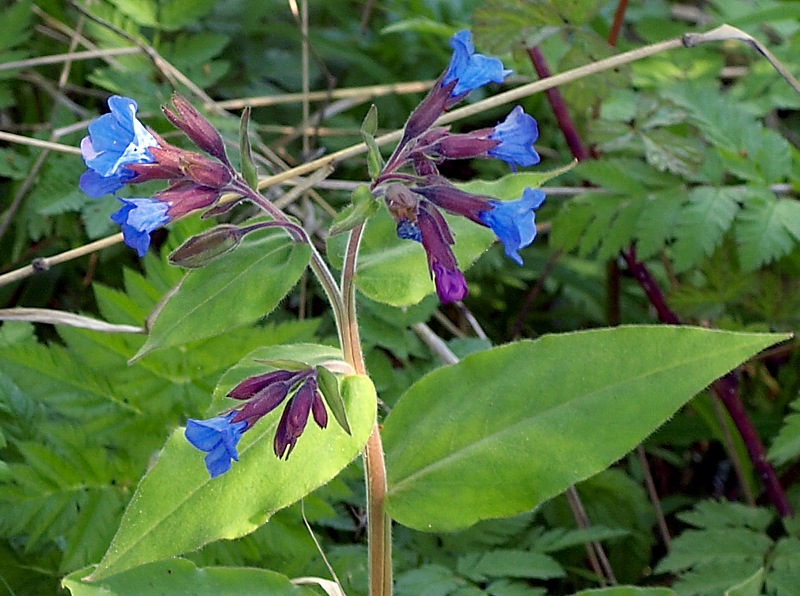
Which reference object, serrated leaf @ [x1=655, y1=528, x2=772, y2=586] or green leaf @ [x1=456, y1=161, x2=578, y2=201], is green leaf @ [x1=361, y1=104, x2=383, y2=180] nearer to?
green leaf @ [x1=456, y1=161, x2=578, y2=201]

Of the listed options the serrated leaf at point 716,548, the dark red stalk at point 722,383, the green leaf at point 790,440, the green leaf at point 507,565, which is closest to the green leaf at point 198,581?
the green leaf at point 507,565

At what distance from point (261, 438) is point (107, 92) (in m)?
1.62

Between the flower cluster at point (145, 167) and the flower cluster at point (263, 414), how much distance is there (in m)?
0.22

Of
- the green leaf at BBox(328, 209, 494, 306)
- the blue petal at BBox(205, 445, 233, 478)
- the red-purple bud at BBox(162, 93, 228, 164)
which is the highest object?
the red-purple bud at BBox(162, 93, 228, 164)

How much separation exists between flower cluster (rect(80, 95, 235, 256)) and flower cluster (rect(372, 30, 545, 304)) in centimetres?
22

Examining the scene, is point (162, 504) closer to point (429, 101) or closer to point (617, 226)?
point (429, 101)

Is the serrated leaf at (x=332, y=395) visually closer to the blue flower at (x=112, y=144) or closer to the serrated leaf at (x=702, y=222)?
the blue flower at (x=112, y=144)

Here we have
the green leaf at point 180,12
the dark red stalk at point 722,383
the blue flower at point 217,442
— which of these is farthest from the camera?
the green leaf at point 180,12

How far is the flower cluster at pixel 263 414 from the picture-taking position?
101cm

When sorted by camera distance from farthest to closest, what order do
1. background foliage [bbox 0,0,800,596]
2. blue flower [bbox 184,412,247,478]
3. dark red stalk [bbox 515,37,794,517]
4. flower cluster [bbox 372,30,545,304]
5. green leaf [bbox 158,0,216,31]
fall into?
green leaf [bbox 158,0,216,31] → dark red stalk [bbox 515,37,794,517] → background foliage [bbox 0,0,800,596] → flower cluster [bbox 372,30,545,304] → blue flower [bbox 184,412,247,478]

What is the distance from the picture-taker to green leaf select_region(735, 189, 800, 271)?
6.30ft

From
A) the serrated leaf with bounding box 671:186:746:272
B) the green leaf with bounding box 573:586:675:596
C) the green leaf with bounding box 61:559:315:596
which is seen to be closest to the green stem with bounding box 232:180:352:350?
the green leaf with bounding box 61:559:315:596

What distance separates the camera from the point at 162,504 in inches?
44.6

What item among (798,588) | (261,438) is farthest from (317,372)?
(798,588)
